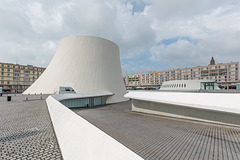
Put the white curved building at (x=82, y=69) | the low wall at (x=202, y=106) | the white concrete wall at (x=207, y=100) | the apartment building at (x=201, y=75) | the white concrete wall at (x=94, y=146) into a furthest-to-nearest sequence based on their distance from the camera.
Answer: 1. the apartment building at (x=201, y=75)
2. the white curved building at (x=82, y=69)
3. the low wall at (x=202, y=106)
4. the white concrete wall at (x=207, y=100)
5. the white concrete wall at (x=94, y=146)

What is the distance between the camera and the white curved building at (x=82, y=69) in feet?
74.3

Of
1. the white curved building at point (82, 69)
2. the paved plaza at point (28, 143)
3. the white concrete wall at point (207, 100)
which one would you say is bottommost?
the paved plaza at point (28, 143)

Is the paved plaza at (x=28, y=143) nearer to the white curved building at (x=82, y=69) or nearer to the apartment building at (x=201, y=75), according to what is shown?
the white curved building at (x=82, y=69)

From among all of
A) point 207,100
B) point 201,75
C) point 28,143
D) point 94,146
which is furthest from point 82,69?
point 201,75

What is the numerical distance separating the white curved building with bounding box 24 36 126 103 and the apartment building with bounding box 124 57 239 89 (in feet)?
221

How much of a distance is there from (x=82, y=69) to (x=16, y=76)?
5368cm

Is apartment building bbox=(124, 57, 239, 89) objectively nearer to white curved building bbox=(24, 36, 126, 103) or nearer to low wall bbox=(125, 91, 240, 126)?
white curved building bbox=(24, 36, 126, 103)

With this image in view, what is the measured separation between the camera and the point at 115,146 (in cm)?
182

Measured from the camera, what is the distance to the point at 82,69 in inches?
920

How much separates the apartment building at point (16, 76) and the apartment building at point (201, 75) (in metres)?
75.1

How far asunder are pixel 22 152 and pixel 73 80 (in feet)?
65.5

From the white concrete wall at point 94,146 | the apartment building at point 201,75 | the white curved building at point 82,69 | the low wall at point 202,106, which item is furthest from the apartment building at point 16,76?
the apartment building at point 201,75

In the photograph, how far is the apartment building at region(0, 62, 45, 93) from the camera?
Result: 175 ft

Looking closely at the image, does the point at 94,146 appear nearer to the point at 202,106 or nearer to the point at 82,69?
the point at 202,106
